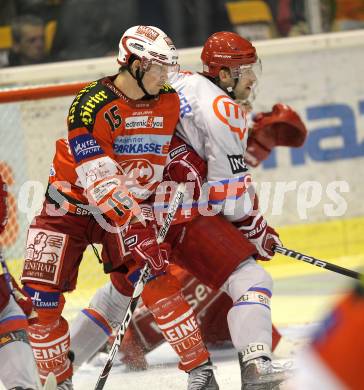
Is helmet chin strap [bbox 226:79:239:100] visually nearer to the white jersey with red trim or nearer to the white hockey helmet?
the white jersey with red trim

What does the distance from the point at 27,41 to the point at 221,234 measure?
2.75 m

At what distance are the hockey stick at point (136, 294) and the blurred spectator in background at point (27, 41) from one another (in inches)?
96.1

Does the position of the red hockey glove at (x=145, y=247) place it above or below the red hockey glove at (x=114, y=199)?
below

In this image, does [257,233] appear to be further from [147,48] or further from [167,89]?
[147,48]

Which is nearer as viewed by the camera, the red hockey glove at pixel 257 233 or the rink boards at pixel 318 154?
the red hockey glove at pixel 257 233

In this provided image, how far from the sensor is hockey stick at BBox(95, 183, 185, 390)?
9.92 ft

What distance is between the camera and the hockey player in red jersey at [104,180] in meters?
3.01

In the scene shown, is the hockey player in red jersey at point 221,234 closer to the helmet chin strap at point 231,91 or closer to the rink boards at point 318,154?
the helmet chin strap at point 231,91

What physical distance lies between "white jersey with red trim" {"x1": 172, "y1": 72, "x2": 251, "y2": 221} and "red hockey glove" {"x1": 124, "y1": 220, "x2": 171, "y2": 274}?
30cm

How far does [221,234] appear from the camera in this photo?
A: 3.24 metres

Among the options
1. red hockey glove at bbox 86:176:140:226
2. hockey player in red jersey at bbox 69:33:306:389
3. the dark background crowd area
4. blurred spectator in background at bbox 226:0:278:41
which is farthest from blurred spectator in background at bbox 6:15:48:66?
red hockey glove at bbox 86:176:140:226

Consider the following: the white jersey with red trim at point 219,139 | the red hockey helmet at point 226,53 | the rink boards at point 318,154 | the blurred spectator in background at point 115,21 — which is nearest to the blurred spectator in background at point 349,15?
the rink boards at point 318,154

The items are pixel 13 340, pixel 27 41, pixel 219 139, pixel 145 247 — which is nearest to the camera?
pixel 13 340

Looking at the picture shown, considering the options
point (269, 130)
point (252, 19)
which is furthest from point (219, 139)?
point (252, 19)
